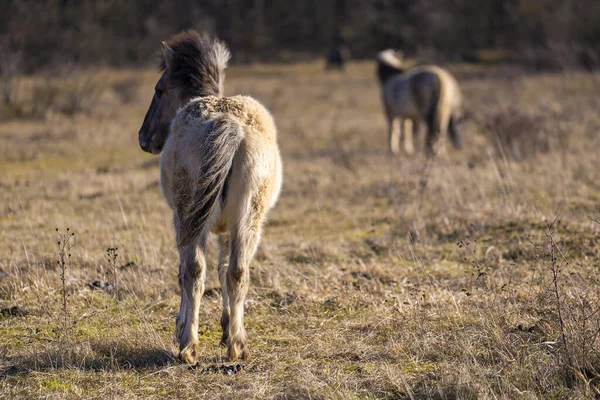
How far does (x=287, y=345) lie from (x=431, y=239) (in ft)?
9.87

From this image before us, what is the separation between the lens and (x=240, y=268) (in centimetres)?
441

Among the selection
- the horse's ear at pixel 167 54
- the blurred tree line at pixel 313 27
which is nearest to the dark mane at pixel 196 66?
the horse's ear at pixel 167 54

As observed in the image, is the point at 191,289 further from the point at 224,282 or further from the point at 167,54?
the point at 167,54

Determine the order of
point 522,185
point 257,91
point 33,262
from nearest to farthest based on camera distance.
Result: point 33,262 → point 522,185 → point 257,91

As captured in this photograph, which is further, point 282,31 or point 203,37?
point 282,31

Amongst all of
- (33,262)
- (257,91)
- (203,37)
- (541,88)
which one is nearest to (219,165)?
(203,37)

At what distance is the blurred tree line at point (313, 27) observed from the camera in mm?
37344

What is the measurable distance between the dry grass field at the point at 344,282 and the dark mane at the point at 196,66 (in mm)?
1615

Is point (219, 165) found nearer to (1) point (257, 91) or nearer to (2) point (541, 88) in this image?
(2) point (541, 88)

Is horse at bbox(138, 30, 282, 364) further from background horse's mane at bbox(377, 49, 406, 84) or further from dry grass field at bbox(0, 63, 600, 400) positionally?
background horse's mane at bbox(377, 49, 406, 84)

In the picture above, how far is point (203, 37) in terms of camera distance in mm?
5992

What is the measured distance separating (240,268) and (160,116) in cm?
217

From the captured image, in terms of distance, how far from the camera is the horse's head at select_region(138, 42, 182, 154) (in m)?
5.95

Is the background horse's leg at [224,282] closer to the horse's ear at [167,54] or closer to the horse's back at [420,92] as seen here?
the horse's ear at [167,54]
